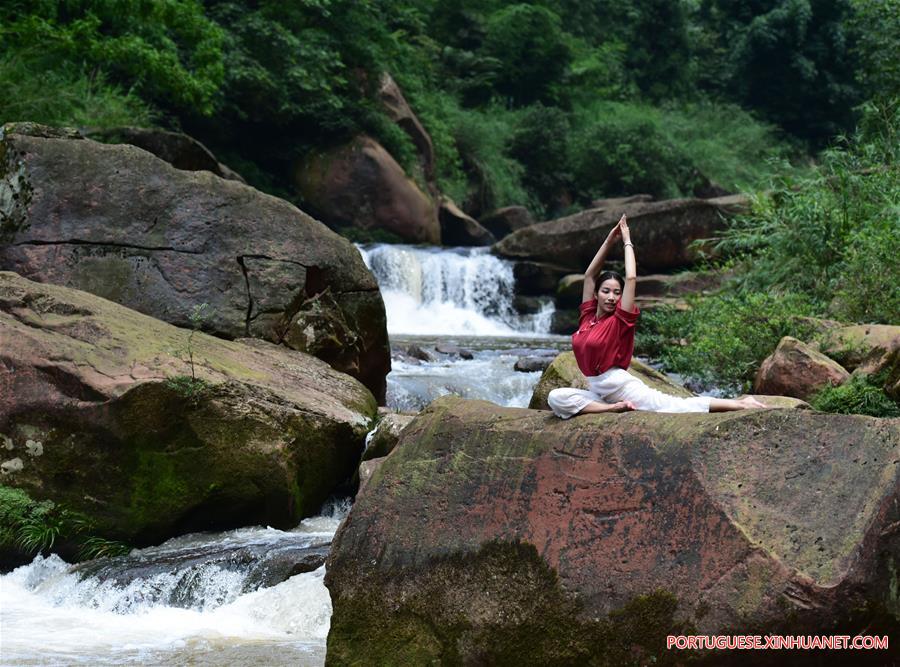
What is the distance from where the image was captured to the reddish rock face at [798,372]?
9.38m

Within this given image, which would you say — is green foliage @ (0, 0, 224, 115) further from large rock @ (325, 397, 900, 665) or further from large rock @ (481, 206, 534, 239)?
large rock @ (325, 397, 900, 665)

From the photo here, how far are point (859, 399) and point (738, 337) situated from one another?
2815 mm

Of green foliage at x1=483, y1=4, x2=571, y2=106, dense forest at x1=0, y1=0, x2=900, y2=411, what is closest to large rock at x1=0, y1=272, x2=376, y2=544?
dense forest at x1=0, y1=0, x2=900, y2=411

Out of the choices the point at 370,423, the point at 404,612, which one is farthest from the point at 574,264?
the point at 404,612

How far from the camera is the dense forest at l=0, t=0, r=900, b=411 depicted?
13227 millimetres

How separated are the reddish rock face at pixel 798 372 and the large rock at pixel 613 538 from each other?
542 centimetres

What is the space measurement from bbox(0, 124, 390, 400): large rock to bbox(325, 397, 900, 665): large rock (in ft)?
16.1

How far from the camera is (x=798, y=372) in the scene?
955cm

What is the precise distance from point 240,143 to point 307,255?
1374 cm

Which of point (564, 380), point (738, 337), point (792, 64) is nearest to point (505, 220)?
point (792, 64)

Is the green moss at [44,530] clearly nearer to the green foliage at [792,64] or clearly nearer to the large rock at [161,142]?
the large rock at [161,142]

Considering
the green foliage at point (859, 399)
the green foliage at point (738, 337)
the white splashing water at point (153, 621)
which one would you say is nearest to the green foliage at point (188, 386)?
the white splashing water at point (153, 621)

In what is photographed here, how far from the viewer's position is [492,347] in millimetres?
15680

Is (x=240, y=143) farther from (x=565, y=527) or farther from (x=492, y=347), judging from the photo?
(x=565, y=527)
